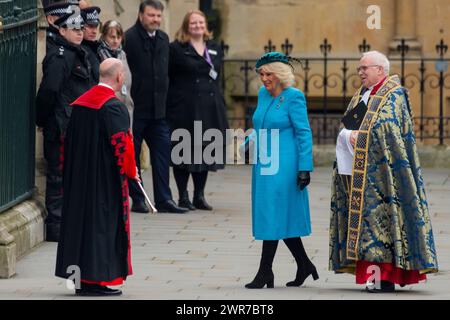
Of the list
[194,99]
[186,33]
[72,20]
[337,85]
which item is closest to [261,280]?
[72,20]

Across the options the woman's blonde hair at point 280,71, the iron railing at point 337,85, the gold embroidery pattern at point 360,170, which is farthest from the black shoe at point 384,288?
the iron railing at point 337,85

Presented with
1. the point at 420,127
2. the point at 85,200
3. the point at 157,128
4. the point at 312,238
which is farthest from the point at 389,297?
the point at 420,127

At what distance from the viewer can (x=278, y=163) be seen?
37.7 ft

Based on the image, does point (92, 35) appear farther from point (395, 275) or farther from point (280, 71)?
point (395, 275)

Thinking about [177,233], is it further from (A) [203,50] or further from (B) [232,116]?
(B) [232,116]

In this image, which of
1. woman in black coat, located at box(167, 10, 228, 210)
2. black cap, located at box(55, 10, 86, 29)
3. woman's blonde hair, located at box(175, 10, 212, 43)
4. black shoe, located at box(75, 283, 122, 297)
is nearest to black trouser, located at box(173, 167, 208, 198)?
woman in black coat, located at box(167, 10, 228, 210)

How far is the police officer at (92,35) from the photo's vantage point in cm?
1380

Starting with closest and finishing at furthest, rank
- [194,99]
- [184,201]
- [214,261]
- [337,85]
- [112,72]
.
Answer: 1. [112,72]
2. [214,261]
3. [194,99]
4. [184,201]
5. [337,85]

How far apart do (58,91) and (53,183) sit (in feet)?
2.49

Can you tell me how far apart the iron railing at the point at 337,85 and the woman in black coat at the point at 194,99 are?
3806 millimetres

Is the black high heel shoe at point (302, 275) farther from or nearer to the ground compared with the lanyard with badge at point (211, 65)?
nearer to the ground

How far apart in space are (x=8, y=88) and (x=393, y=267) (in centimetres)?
321

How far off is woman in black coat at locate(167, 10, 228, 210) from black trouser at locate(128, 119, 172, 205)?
0.18 m

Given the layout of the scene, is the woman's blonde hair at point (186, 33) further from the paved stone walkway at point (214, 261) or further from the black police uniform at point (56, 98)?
the black police uniform at point (56, 98)
